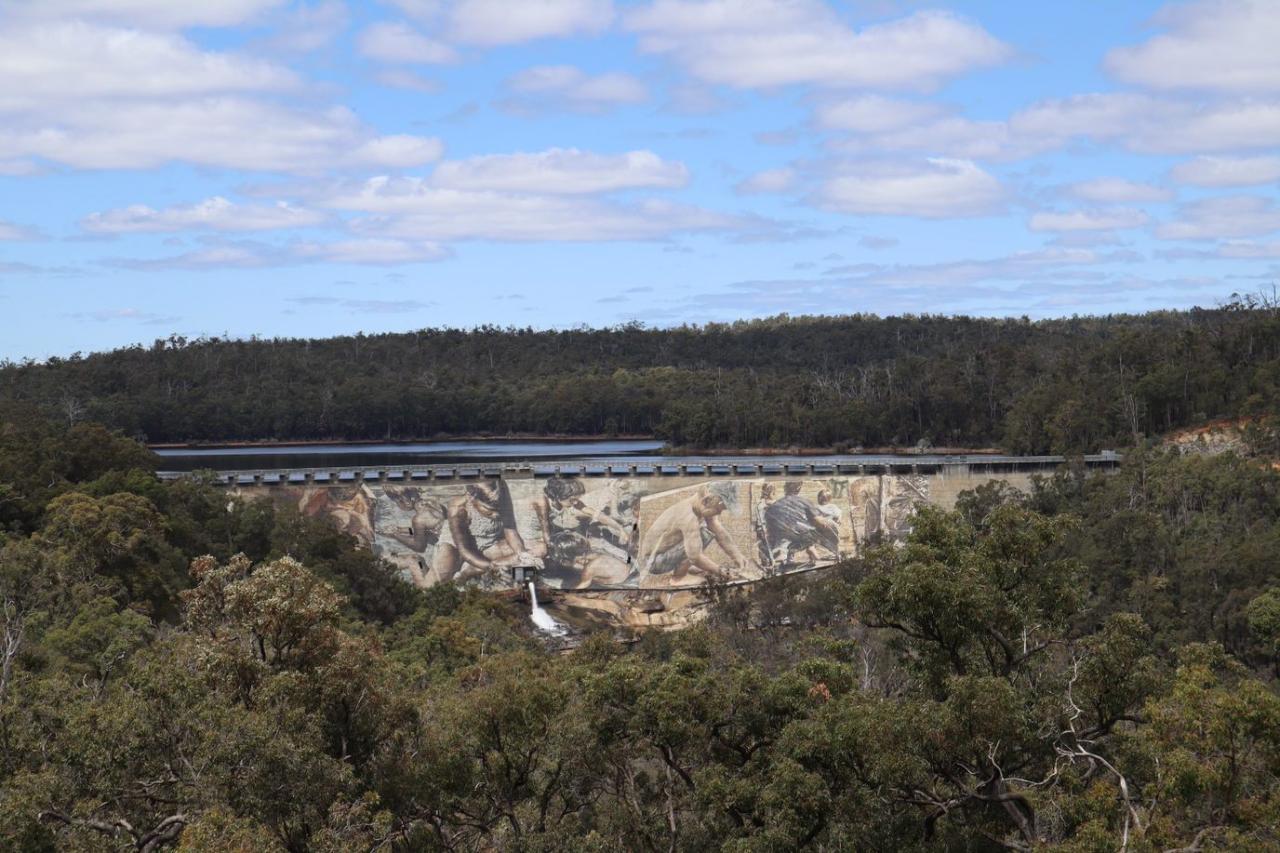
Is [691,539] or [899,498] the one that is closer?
[691,539]

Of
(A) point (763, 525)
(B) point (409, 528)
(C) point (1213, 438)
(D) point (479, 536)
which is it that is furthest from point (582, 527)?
(C) point (1213, 438)

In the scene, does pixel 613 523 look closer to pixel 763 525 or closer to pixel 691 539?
pixel 691 539

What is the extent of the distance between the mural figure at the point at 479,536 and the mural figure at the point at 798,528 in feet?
33.0

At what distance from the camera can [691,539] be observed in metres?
57.1

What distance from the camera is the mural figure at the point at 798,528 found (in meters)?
57.1

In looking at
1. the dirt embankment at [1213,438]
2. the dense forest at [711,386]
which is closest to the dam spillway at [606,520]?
the dirt embankment at [1213,438]

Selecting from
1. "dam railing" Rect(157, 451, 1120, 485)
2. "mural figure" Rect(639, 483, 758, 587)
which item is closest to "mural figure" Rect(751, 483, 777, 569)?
"mural figure" Rect(639, 483, 758, 587)

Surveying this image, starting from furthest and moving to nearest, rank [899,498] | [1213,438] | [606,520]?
1. [1213,438]
2. [899,498]
3. [606,520]

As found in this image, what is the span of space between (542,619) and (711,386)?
134 feet

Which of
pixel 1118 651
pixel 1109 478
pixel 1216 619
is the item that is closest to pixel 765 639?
pixel 1216 619

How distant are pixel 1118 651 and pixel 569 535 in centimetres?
4220

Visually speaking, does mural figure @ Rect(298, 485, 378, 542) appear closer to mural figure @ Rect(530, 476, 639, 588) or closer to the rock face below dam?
A: the rock face below dam

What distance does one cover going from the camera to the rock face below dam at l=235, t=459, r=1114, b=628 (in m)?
56.5

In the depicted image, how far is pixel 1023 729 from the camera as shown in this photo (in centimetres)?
1584
